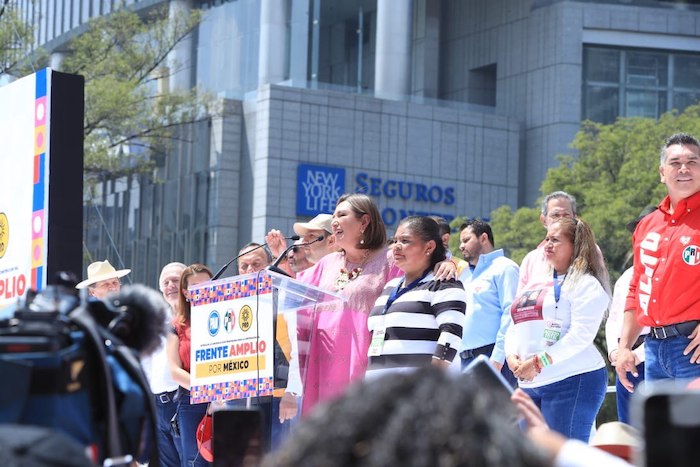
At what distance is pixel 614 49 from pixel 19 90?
122 ft

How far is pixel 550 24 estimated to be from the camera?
140 ft

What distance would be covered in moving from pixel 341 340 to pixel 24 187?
185 centimetres

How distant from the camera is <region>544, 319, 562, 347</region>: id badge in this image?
296 inches

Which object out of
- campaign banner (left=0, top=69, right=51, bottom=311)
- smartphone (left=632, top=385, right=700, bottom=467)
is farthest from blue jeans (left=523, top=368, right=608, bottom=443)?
smartphone (left=632, top=385, right=700, bottom=467)

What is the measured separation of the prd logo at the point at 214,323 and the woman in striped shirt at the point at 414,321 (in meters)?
0.88

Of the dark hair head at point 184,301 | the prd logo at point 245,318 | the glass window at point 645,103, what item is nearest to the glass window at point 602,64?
the glass window at point 645,103

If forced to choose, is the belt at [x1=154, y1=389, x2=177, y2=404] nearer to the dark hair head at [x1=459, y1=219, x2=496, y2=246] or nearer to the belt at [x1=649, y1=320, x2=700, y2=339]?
the dark hair head at [x1=459, y1=219, x2=496, y2=246]

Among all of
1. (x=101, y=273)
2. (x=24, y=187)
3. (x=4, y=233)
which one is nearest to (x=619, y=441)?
(x=24, y=187)

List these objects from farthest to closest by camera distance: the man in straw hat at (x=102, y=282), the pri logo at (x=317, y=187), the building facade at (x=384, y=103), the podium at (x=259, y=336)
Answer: the building facade at (x=384, y=103)
the pri logo at (x=317, y=187)
the man in straw hat at (x=102, y=282)
the podium at (x=259, y=336)

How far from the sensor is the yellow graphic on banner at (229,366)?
7031mm

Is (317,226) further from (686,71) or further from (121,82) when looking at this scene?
(686,71)

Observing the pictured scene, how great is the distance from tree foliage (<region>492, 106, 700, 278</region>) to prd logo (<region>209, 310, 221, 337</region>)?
2321cm

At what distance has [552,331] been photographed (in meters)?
7.55

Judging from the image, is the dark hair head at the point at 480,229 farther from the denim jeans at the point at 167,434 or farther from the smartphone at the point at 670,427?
the smartphone at the point at 670,427
